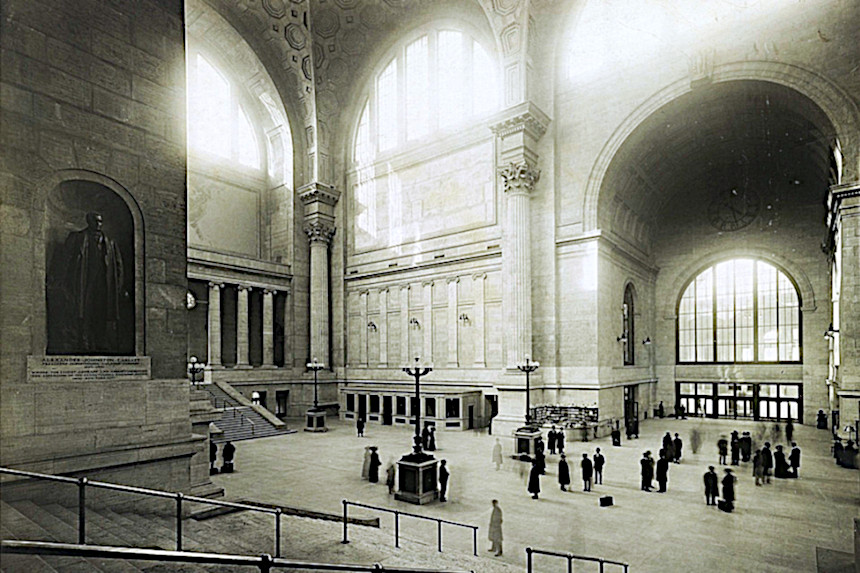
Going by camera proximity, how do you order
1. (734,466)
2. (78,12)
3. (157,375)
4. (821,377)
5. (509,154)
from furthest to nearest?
(821,377) < (509,154) < (734,466) < (157,375) < (78,12)

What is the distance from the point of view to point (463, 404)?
25.8 m

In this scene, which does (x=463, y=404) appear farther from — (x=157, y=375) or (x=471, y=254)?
(x=157, y=375)

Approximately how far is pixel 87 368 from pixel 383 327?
79.2ft

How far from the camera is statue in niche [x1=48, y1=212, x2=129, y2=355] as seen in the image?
7.95m

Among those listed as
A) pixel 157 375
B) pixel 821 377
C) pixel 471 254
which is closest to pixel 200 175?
pixel 471 254

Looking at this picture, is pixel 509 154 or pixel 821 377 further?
pixel 821 377

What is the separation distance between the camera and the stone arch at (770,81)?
60.7 ft

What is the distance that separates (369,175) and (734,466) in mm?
24336

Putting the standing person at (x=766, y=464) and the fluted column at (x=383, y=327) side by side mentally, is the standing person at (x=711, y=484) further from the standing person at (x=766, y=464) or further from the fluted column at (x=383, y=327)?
the fluted column at (x=383, y=327)

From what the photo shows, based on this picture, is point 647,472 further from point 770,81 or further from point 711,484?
point 770,81

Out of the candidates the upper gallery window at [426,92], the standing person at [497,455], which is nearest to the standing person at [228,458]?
the standing person at [497,455]

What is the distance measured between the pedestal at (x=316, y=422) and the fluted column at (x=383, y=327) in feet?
20.1

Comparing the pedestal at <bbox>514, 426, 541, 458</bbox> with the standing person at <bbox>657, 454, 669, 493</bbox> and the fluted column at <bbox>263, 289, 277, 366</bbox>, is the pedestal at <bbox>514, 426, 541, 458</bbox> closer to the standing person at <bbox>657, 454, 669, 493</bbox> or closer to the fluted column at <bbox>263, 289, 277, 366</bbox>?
the standing person at <bbox>657, 454, 669, 493</bbox>

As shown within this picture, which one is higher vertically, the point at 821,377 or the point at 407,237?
the point at 407,237
